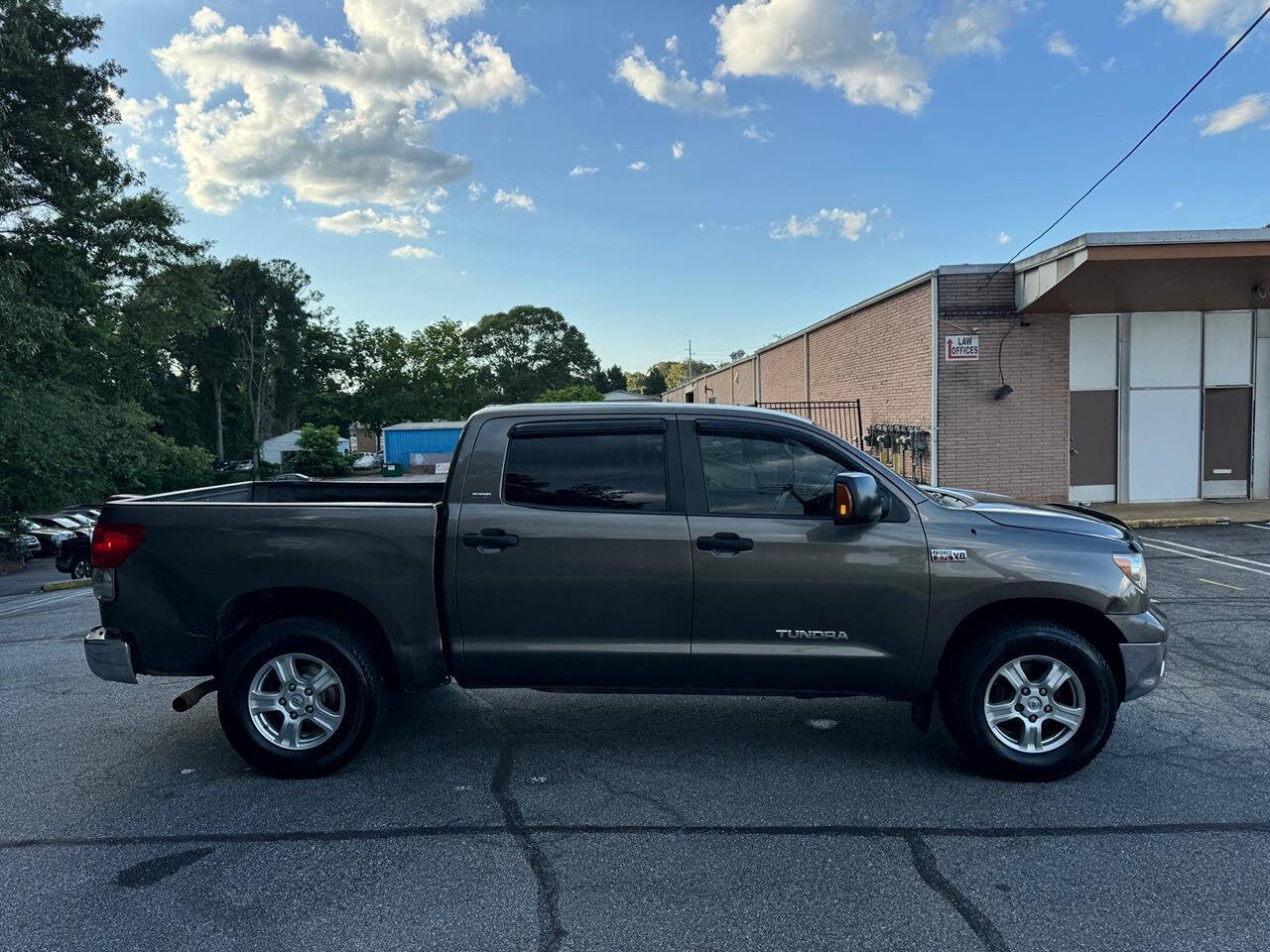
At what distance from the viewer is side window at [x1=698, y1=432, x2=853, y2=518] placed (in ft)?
14.1

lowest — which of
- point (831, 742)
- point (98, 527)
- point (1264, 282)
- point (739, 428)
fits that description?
point (831, 742)

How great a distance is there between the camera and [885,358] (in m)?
18.7

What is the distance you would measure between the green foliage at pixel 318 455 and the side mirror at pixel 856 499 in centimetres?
4895

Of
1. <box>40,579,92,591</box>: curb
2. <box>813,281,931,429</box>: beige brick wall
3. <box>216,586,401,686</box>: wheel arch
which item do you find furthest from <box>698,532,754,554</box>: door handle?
<box>40,579,92,591</box>: curb

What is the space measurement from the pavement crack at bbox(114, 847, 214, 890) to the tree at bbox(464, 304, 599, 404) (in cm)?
7001

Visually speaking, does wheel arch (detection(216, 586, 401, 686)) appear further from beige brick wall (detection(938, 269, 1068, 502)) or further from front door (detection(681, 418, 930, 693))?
beige brick wall (detection(938, 269, 1068, 502))

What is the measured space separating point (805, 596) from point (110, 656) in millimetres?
3593

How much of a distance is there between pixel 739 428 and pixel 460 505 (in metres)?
1.52

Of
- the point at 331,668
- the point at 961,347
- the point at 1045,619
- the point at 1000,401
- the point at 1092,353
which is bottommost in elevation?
the point at 331,668

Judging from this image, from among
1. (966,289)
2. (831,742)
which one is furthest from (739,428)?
(966,289)

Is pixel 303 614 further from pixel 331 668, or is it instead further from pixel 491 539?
pixel 491 539

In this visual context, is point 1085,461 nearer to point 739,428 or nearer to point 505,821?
point 739,428

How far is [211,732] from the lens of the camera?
5.08 meters

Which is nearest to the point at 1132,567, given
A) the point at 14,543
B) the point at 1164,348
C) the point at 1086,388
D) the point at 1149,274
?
the point at 1149,274
